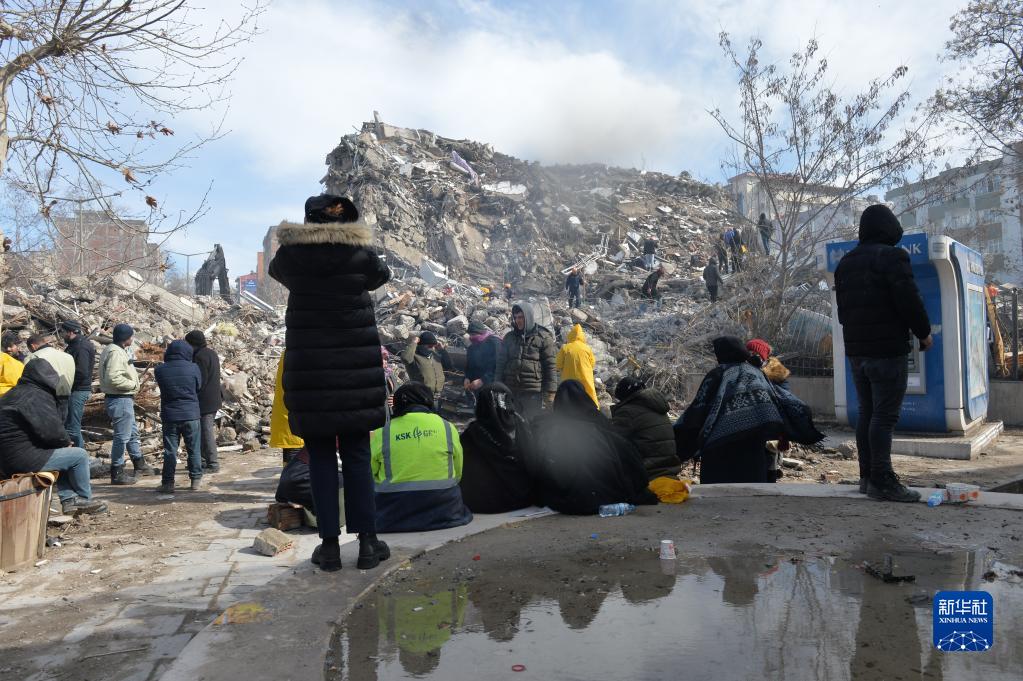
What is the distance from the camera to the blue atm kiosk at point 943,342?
356 inches

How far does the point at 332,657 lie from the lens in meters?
2.65

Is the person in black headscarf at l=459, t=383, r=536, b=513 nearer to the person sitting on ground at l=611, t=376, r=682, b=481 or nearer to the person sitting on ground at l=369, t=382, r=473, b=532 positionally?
the person sitting on ground at l=369, t=382, r=473, b=532

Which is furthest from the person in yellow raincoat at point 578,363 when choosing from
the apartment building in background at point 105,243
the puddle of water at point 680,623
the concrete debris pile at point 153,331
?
the concrete debris pile at point 153,331

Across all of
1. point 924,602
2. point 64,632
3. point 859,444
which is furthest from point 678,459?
point 64,632

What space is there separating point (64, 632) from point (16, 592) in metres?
0.98

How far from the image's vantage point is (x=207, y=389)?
8.43 m

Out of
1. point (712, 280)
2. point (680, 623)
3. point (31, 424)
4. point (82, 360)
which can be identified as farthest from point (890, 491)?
point (712, 280)

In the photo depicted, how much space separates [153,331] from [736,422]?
15.4 metres

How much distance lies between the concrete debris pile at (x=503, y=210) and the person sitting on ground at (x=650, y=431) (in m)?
23.4

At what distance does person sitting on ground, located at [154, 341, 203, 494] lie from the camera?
7527mm

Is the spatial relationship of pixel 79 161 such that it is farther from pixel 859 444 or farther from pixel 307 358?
pixel 859 444

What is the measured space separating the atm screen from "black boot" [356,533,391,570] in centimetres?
857

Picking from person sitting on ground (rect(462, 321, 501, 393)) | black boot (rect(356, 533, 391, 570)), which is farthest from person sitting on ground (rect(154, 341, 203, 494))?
black boot (rect(356, 533, 391, 570))

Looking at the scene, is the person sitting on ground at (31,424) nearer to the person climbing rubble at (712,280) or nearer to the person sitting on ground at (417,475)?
the person sitting on ground at (417,475)
